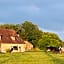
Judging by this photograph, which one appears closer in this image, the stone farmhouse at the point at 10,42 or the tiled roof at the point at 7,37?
the stone farmhouse at the point at 10,42

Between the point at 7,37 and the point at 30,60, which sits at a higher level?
the point at 7,37

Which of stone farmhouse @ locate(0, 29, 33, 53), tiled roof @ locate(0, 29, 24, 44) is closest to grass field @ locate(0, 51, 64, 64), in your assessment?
stone farmhouse @ locate(0, 29, 33, 53)

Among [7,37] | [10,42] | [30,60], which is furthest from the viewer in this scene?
[7,37]

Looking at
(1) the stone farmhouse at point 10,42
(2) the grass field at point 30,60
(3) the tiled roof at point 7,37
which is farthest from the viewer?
(3) the tiled roof at point 7,37

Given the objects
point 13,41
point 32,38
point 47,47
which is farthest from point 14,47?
point 32,38

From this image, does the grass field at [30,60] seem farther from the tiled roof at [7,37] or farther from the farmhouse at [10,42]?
the tiled roof at [7,37]

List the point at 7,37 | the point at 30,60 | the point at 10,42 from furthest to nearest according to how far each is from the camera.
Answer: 1. the point at 7,37
2. the point at 10,42
3. the point at 30,60

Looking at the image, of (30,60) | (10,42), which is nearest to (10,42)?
(10,42)

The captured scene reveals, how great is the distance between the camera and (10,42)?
76250mm

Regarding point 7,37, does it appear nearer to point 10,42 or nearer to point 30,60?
point 10,42

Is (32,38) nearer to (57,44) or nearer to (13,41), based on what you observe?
(57,44)

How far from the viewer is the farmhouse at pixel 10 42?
2953 inches

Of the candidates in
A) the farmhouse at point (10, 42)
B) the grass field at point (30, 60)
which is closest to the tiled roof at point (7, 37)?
the farmhouse at point (10, 42)

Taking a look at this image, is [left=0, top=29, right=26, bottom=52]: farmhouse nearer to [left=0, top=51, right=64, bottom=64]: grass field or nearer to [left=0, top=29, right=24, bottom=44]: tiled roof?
[left=0, top=29, right=24, bottom=44]: tiled roof
